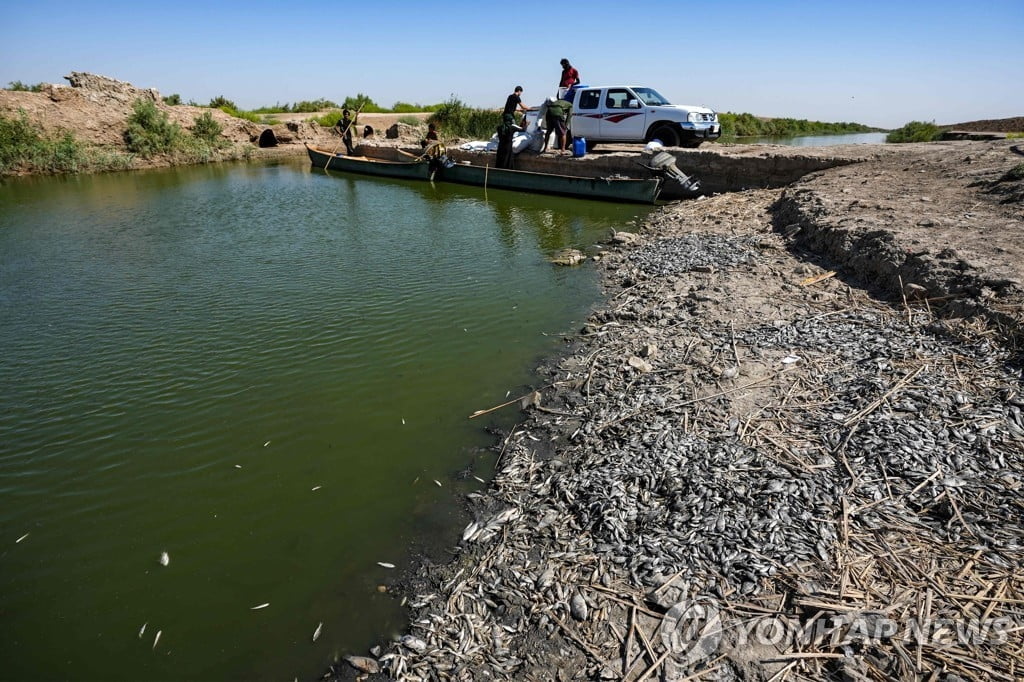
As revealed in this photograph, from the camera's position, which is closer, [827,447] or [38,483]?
[827,447]

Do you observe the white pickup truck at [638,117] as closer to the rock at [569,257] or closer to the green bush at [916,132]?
the rock at [569,257]

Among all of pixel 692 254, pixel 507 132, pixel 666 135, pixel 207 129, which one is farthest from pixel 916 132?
pixel 207 129

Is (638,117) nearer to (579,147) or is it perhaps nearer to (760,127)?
(579,147)

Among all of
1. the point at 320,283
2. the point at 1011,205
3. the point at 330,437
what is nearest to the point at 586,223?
the point at 320,283

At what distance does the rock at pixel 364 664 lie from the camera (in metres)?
3.55

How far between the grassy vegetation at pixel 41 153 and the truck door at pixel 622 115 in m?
25.2

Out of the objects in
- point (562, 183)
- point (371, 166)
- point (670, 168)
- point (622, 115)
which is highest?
point (622, 115)

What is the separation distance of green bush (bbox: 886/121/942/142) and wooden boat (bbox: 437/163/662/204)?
2245 centimetres

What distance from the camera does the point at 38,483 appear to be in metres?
5.36

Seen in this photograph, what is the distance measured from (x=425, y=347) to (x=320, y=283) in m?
3.93

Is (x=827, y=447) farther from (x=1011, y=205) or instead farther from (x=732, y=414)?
(x=1011, y=205)

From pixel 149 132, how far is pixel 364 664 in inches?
1428

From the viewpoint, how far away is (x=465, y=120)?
41.4 metres

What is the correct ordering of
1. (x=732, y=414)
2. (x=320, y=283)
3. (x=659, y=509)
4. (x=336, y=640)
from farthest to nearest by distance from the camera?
(x=320, y=283) → (x=732, y=414) → (x=659, y=509) → (x=336, y=640)
